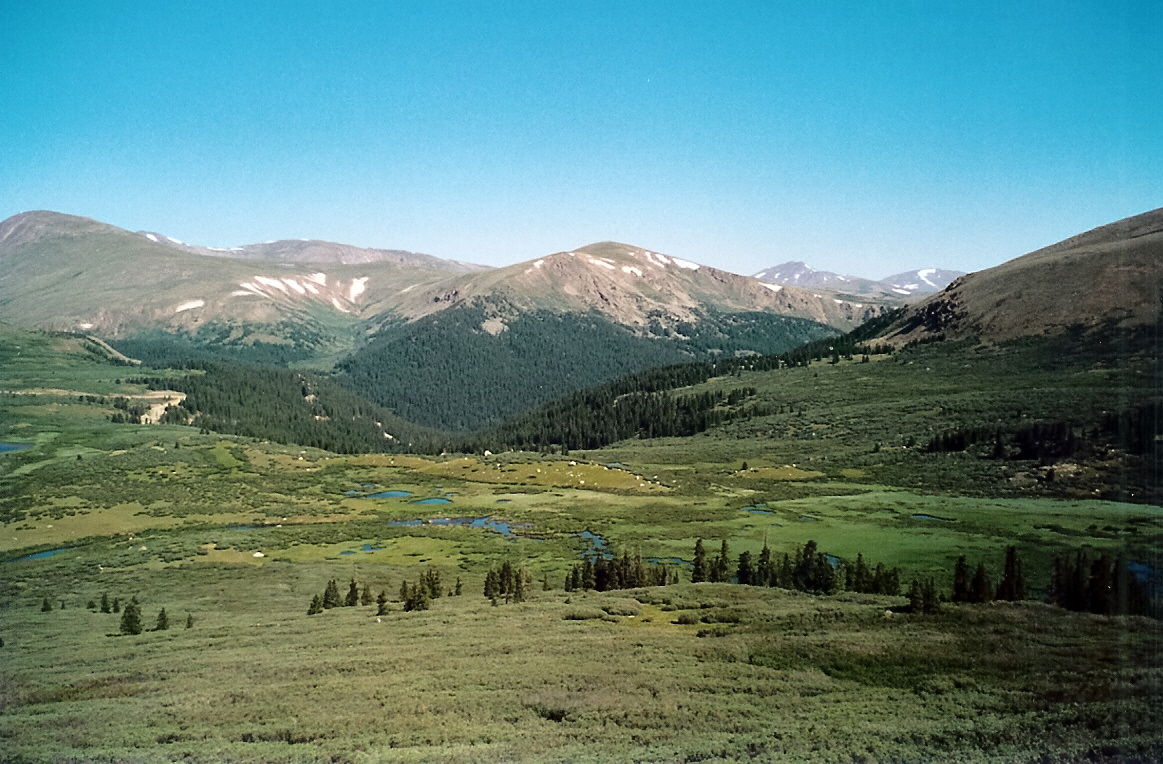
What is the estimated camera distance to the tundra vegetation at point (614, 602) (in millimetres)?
26547

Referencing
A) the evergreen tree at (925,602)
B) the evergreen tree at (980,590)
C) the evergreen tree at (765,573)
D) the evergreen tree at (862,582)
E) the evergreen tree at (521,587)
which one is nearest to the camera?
the evergreen tree at (925,602)

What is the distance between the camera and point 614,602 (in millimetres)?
50594

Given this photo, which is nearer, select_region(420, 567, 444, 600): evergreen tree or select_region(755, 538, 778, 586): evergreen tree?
select_region(755, 538, 778, 586): evergreen tree

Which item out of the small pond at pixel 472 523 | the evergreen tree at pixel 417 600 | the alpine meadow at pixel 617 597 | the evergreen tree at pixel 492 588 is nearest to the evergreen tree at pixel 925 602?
the alpine meadow at pixel 617 597

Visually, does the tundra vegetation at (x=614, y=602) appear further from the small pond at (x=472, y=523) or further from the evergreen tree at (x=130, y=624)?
the small pond at (x=472, y=523)

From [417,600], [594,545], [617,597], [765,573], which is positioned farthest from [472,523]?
[617,597]

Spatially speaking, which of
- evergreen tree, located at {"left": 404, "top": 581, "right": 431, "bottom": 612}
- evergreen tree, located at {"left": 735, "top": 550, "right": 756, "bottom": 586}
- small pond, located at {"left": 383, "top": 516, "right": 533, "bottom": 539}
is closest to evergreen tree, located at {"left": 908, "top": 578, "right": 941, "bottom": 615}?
evergreen tree, located at {"left": 735, "top": 550, "right": 756, "bottom": 586}

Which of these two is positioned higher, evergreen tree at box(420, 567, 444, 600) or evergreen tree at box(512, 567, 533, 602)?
evergreen tree at box(512, 567, 533, 602)

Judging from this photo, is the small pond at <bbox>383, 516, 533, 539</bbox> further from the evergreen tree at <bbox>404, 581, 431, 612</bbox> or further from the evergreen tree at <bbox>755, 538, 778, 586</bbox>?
the evergreen tree at <bbox>755, 538, 778, 586</bbox>

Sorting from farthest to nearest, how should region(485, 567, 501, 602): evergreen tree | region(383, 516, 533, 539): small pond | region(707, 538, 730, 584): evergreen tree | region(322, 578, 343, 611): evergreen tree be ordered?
region(383, 516, 533, 539): small pond < region(707, 538, 730, 584): evergreen tree < region(322, 578, 343, 611): evergreen tree < region(485, 567, 501, 602): evergreen tree

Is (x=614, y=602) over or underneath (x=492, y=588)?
over

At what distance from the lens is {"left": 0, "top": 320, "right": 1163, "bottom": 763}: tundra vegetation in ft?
87.1

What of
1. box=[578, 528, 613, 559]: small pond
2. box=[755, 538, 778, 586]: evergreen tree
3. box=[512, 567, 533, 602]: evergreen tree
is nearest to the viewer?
box=[512, 567, 533, 602]: evergreen tree

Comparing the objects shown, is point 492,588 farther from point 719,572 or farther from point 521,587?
point 719,572
